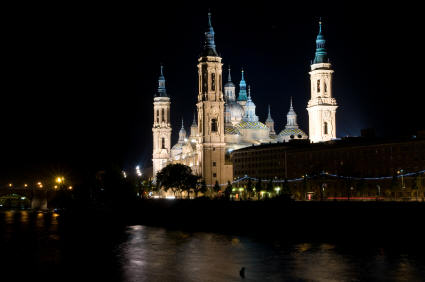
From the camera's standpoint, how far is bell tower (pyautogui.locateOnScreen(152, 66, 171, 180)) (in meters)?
136

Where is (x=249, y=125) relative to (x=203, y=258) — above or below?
above

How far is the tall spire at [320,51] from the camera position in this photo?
101m

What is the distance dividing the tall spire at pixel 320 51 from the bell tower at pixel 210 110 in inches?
552

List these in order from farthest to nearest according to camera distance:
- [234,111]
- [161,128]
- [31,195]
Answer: [161,128] → [234,111] → [31,195]

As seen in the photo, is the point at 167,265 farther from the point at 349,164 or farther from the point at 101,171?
the point at 101,171

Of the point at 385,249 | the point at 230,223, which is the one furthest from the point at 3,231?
the point at 385,249

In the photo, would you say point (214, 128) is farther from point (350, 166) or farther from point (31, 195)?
point (31, 195)

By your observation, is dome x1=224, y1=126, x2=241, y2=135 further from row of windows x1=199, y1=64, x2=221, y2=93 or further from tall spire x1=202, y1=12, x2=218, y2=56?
tall spire x1=202, y1=12, x2=218, y2=56

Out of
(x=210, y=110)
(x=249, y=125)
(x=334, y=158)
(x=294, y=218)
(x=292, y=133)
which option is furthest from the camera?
(x=249, y=125)

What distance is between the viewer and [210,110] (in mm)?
103375

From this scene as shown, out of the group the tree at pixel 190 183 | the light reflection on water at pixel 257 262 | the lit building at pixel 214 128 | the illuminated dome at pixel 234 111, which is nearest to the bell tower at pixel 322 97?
the lit building at pixel 214 128

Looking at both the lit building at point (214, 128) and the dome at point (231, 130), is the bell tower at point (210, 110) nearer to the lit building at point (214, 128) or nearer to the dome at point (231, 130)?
the lit building at point (214, 128)

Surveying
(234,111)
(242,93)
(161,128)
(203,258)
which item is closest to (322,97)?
(234,111)

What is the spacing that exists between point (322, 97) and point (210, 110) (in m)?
16.3
